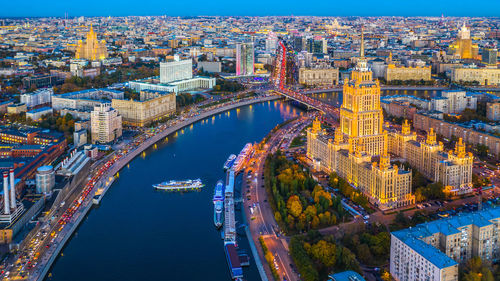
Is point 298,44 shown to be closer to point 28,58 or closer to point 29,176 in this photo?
point 28,58

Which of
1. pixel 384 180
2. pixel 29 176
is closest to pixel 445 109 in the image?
pixel 384 180

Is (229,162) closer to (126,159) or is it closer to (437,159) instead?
(126,159)

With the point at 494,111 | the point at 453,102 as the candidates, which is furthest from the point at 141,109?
the point at 494,111

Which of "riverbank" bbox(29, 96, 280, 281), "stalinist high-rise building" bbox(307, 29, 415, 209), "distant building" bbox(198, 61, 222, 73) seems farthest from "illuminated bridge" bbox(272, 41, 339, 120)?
"stalinist high-rise building" bbox(307, 29, 415, 209)

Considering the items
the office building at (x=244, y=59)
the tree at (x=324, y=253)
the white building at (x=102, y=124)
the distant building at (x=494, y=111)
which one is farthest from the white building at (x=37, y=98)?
the distant building at (x=494, y=111)

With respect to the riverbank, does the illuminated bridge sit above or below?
above

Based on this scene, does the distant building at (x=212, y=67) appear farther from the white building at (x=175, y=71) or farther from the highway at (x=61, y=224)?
the highway at (x=61, y=224)

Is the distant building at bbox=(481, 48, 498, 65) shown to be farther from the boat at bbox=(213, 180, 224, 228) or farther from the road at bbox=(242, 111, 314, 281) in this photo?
the boat at bbox=(213, 180, 224, 228)
